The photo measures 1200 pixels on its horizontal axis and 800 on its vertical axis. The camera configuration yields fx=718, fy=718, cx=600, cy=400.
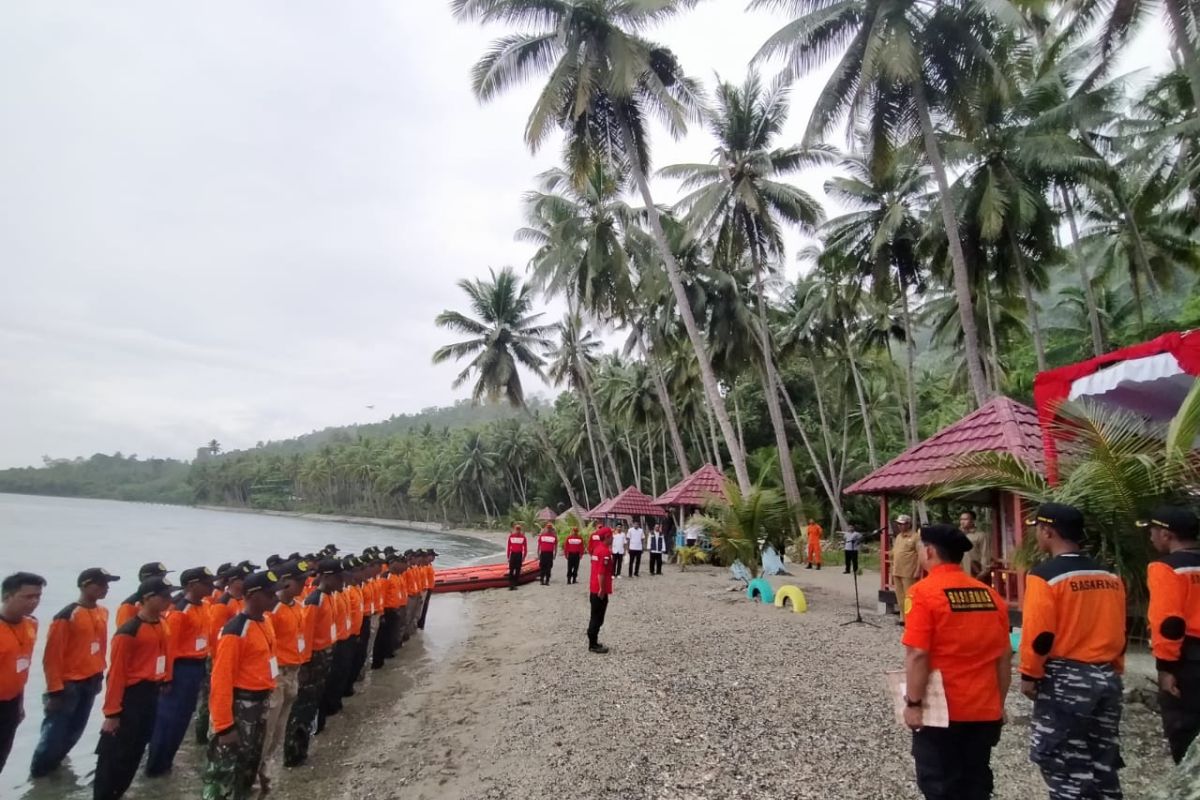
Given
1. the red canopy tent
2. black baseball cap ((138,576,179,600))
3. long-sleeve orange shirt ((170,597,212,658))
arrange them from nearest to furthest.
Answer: black baseball cap ((138,576,179,600)), long-sleeve orange shirt ((170,597,212,658)), the red canopy tent

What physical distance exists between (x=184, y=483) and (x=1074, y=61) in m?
145

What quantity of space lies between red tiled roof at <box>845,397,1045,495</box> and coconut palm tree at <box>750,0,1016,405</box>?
4.63 meters

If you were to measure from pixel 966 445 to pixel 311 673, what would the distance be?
976 cm

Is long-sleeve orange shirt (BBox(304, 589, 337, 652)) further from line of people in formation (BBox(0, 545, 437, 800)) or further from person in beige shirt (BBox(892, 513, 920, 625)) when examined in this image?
person in beige shirt (BBox(892, 513, 920, 625))

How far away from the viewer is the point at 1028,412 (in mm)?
11336

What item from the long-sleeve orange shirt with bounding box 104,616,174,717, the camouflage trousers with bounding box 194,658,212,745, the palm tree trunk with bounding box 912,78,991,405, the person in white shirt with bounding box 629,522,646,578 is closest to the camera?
the long-sleeve orange shirt with bounding box 104,616,174,717

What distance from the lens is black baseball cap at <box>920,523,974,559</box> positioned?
11.1ft

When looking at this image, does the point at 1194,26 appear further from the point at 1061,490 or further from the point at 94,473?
the point at 94,473

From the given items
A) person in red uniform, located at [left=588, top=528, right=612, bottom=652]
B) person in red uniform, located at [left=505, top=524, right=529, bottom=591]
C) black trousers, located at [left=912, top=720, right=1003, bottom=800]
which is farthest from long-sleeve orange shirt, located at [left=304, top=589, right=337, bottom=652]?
person in red uniform, located at [left=505, top=524, right=529, bottom=591]

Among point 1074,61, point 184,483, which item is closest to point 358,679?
point 1074,61

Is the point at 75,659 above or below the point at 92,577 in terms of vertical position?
below

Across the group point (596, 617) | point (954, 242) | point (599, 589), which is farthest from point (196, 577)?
point (954, 242)

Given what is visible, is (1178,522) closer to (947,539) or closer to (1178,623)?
(1178,623)

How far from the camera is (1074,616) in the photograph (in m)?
3.49
